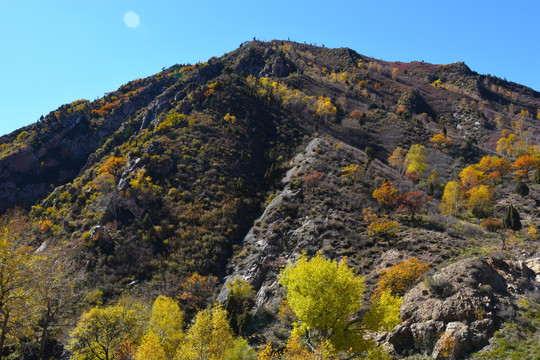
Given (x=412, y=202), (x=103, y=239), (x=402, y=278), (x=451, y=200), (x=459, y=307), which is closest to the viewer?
(x=459, y=307)

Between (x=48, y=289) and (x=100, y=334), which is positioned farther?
(x=100, y=334)

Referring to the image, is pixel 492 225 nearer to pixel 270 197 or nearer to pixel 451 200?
pixel 451 200

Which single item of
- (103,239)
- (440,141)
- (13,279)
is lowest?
(103,239)

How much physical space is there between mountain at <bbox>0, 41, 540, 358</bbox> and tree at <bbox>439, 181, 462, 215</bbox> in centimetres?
189

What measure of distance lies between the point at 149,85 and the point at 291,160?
11013 cm

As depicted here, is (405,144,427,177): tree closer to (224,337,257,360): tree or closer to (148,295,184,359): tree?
(224,337,257,360): tree

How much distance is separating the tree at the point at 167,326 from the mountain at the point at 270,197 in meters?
8.31

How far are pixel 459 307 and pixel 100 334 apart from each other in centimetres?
2896

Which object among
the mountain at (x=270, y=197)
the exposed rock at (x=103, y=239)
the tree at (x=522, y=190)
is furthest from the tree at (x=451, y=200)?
the exposed rock at (x=103, y=239)

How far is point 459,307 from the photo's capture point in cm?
1998

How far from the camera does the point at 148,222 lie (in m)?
50.3

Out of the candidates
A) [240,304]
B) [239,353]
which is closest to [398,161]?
[240,304]

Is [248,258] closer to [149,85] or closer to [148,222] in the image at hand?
[148,222]

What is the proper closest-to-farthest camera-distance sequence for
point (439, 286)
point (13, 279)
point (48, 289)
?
point (13, 279) → point (48, 289) → point (439, 286)
